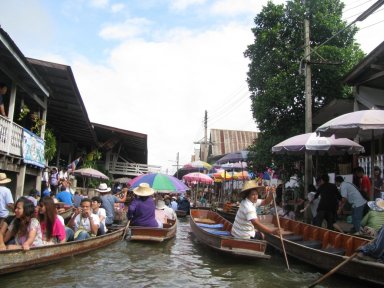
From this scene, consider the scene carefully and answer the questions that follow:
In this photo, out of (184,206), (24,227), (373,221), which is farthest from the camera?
(184,206)

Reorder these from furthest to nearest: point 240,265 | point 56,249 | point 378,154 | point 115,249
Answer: point 378,154 < point 115,249 < point 240,265 < point 56,249

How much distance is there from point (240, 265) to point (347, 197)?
3111 mm

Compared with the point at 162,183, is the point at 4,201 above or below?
below

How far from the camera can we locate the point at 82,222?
885 cm

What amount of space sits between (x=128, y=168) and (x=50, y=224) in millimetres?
22001

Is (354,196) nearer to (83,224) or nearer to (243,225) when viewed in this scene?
(243,225)

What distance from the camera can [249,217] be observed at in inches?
293

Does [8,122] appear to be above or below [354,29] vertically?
below

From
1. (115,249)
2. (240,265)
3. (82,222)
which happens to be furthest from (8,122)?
(240,265)

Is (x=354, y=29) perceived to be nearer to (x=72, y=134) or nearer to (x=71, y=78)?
(x=71, y=78)

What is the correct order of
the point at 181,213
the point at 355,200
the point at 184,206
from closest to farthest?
the point at 355,200, the point at 181,213, the point at 184,206

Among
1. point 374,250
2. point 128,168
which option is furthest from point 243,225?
point 128,168

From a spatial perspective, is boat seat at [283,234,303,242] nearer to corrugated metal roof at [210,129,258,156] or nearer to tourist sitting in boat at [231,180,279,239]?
tourist sitting in boat at [231,180,279,239]

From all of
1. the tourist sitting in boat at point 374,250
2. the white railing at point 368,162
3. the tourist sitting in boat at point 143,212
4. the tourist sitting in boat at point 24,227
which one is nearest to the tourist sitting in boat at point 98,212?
the tourist sitting in boat at point 143,212
